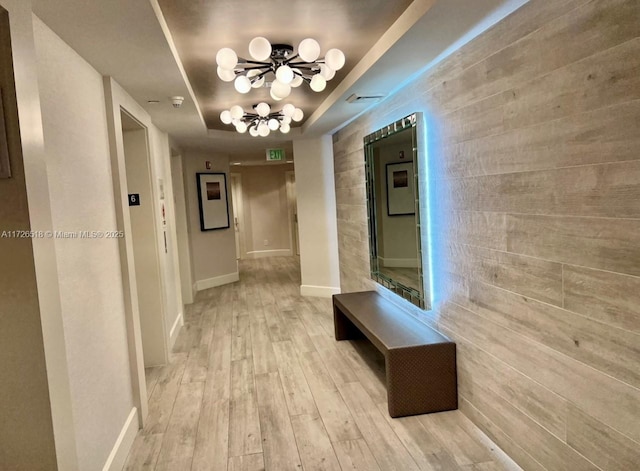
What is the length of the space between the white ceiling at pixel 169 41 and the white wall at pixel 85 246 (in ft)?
0.41

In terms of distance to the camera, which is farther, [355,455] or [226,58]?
[355,455]

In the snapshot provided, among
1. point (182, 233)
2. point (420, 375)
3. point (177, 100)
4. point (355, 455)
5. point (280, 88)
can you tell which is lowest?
point (355, 455)

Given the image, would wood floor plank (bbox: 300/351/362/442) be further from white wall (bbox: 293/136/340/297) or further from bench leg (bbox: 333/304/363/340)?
white wall (bbox: 293/136/340/297)

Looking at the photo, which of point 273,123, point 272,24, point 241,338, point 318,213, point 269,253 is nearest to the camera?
point 272,24

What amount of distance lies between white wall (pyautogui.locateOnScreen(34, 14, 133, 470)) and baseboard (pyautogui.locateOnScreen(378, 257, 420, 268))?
6.65 ft

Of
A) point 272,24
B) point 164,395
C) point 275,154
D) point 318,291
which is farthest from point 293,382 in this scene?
point 275,154

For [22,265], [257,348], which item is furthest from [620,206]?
[257,348]

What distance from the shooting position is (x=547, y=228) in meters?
1.85

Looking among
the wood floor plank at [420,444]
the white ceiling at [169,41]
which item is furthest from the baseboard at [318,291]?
the wood floor plank at [420,444]

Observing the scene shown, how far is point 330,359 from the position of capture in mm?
3811

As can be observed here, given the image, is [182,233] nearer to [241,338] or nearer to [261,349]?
[241,338]

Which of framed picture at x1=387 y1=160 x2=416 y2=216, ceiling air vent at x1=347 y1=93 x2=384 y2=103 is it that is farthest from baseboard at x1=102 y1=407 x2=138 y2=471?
ceiling air vent at x1=347 y1=93 x2=384 y2=103

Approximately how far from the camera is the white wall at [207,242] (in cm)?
677

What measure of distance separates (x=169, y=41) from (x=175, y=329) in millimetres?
3247
